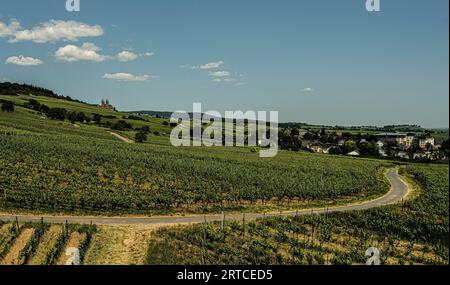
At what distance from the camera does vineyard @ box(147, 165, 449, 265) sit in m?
26.0

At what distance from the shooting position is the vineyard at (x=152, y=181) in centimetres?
3762

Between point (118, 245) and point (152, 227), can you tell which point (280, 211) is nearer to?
point (152, 227)

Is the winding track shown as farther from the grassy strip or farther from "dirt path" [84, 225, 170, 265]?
the grassy strip

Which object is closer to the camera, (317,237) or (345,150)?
(317,237)

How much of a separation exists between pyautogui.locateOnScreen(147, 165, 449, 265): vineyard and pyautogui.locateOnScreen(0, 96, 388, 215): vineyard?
6.50m

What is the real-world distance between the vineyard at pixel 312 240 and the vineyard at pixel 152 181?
21.3 ft

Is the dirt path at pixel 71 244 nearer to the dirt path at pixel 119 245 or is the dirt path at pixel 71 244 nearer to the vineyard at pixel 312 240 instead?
the dirt path at pixel 119 245

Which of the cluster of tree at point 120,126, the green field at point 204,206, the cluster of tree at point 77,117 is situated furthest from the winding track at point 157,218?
the cluster of tree at point 77,117

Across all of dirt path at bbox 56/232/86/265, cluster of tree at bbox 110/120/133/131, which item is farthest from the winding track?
cluster of tree at bbox 110/120/133/131

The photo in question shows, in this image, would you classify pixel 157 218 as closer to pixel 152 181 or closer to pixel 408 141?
pixel 152 181

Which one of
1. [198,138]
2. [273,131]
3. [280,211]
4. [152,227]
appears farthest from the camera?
[273,131]
